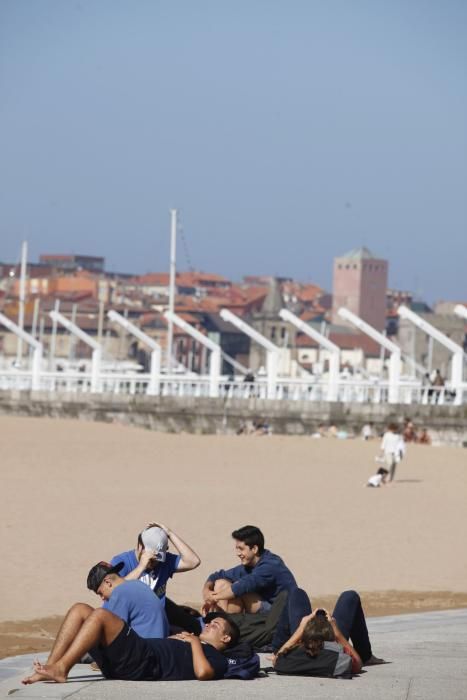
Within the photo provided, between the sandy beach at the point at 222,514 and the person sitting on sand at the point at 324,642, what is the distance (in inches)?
70.7

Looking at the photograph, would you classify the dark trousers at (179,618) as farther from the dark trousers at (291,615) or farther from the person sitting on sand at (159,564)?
the dark trousers at (291,615)

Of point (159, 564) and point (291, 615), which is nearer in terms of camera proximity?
point (291, 615)

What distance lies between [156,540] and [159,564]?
0.22 meters

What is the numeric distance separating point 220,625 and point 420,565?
6.76 m

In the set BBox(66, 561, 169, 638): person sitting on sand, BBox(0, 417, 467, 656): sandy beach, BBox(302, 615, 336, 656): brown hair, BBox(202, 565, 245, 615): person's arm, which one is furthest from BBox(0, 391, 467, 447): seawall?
BBox(66, 561, 169, 638): person sitting on sand

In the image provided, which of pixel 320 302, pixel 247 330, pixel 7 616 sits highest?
pixel 320 302

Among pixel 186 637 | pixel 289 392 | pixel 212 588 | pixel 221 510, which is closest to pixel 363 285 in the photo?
pixel 289 392

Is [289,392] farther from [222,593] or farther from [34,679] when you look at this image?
[34,679]

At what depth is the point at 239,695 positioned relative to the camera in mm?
7594

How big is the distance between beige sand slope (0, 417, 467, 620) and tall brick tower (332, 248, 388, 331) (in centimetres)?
13284

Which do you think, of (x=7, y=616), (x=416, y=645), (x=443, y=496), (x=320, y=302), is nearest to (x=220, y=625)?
(x=416, y=645)

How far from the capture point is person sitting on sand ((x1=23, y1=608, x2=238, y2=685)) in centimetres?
764

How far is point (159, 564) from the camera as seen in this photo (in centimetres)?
878

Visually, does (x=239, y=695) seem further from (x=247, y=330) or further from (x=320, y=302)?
(x=320, y=302)
